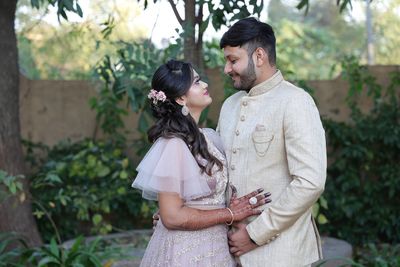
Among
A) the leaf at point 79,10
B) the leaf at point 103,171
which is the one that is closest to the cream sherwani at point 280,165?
the leaf at point 79,10

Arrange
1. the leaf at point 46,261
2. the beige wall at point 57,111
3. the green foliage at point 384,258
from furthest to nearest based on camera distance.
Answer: the beige wall at point 57,111 → the green foliage at point 384,258 → the leaf at point 46,261

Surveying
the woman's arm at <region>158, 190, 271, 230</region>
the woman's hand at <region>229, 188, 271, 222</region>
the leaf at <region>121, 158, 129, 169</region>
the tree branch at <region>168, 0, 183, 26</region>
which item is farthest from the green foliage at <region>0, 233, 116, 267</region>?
the woman's hand at <region>229, 188, 271, 222</region>

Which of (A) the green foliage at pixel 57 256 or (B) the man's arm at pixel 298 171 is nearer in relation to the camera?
(B) the man's arm at pixel 298 171

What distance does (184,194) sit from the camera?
125 inches

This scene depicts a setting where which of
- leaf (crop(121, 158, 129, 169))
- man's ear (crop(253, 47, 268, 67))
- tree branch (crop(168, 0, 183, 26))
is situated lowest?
leaf (crop(121, 158, 129, 169))

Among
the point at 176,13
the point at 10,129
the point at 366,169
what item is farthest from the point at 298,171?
the point at 366,169

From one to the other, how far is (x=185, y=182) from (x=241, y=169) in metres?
0.24

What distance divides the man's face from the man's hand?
58cm

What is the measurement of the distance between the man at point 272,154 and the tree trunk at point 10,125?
302 centimetres

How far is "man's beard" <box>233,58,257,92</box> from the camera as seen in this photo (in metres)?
3.21

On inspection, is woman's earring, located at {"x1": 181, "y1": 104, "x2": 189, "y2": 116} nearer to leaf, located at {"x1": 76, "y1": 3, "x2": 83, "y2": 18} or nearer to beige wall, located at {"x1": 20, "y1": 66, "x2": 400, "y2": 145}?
leaf, located at {"x1": 76, "y1": 3, "x2": 83, "y2": 18}

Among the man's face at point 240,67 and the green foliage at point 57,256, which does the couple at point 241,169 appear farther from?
the green foliage at point 57,256

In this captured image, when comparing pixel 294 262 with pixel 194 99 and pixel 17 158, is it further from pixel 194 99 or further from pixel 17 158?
pixel 17 158

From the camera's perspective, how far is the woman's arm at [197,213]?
125 inches
